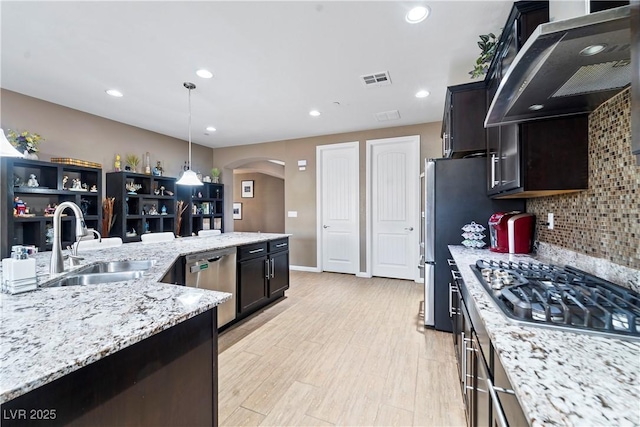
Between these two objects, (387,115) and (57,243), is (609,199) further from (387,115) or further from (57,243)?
(387,115)

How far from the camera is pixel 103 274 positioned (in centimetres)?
162

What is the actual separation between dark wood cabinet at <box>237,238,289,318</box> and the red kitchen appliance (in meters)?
2.37

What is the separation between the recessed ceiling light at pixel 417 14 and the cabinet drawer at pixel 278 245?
2.61m

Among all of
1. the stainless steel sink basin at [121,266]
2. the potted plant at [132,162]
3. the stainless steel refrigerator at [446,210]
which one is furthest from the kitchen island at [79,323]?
the potted plant at [132,162]

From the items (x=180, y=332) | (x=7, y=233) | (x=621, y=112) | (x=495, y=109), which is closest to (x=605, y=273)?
(x=621, y=112)

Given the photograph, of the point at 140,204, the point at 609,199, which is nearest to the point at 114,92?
the point at 140,204

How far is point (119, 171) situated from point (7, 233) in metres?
1.53

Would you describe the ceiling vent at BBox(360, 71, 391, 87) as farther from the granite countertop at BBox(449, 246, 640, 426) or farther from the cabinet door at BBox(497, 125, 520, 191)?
the granite countertop at BBox(449, 246, 640, 426)

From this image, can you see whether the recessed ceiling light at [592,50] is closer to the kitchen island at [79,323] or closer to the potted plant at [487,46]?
the potted plant at [487,46]

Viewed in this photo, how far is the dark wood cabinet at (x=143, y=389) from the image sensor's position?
0.69 m

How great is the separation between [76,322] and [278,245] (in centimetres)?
269

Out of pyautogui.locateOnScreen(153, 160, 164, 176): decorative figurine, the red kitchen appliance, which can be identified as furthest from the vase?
the red kitchen appliance

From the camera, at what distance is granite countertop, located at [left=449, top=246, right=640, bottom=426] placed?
0.48 metres

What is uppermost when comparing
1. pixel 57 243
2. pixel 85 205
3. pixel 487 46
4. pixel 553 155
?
pixel 487 46
